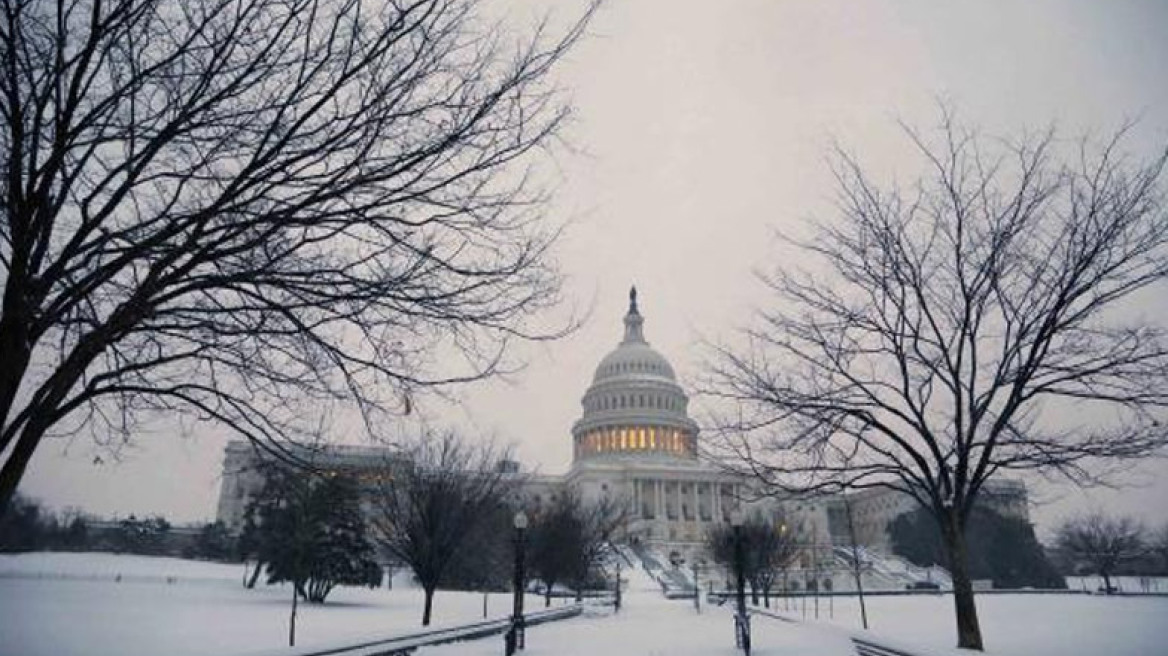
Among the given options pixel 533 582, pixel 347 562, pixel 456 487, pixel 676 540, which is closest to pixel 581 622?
pixel 456 487

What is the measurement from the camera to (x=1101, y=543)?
73.8 meters

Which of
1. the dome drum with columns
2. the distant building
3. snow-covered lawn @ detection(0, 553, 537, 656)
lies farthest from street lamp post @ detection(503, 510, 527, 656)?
the distant building

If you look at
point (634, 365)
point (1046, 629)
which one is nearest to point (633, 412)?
point (634, 365)

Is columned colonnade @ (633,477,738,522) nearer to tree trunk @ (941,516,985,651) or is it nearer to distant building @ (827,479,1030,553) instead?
distant building @ (827,479,1030,553)

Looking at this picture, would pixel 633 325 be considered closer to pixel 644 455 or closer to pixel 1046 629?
pixel 644 455

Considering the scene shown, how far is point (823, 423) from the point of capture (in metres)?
13.9

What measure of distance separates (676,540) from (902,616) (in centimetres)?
7570

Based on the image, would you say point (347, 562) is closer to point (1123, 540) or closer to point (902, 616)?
point (902, 616)

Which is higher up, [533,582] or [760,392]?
[760,392]

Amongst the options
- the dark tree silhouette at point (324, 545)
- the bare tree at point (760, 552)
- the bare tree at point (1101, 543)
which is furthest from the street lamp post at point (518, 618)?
the bare tree at point (1101, 543)

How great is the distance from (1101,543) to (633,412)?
67.8m

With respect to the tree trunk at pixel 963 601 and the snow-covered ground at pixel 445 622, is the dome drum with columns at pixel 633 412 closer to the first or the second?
the snow-covered ground at pixel 445 622

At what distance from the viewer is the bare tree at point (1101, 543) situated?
228ft

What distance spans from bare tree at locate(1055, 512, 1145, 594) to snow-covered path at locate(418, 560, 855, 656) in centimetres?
5428
